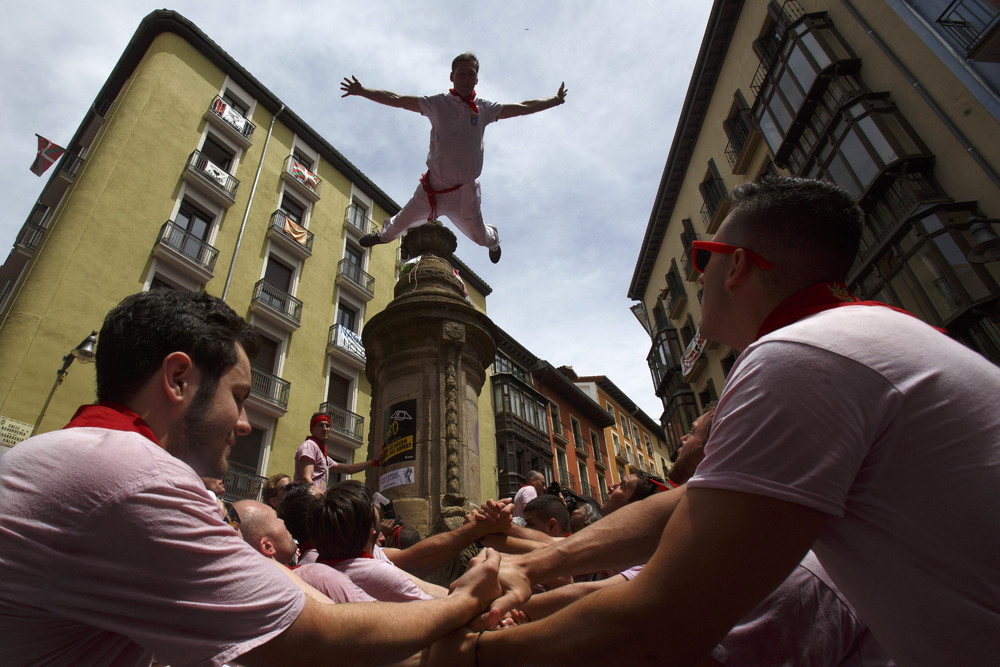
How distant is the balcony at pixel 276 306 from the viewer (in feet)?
64.2

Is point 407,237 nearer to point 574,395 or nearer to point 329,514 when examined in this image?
point 329,514

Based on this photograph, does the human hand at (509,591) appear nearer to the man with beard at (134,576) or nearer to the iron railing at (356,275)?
the man with beard at (134,576)

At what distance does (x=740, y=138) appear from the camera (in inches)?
691

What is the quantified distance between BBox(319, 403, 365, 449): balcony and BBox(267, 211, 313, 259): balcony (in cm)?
651

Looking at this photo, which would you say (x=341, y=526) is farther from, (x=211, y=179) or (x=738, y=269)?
(x=211, y=179)

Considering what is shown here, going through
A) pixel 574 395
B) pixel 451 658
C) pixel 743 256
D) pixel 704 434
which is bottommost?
pixel 451 658

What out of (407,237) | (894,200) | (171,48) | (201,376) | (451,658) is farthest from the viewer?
(171,48)

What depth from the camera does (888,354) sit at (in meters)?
1.10

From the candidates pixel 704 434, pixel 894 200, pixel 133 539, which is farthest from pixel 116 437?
pixel 894 200

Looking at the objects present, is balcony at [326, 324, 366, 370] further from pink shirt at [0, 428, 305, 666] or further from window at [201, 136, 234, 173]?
pink shirt at [0, 428, 305, 666]

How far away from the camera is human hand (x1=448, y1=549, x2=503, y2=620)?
181 centimetres

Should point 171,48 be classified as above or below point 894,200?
above

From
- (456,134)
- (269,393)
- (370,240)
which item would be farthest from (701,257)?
(269,393)

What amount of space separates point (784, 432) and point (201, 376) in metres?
1.61
